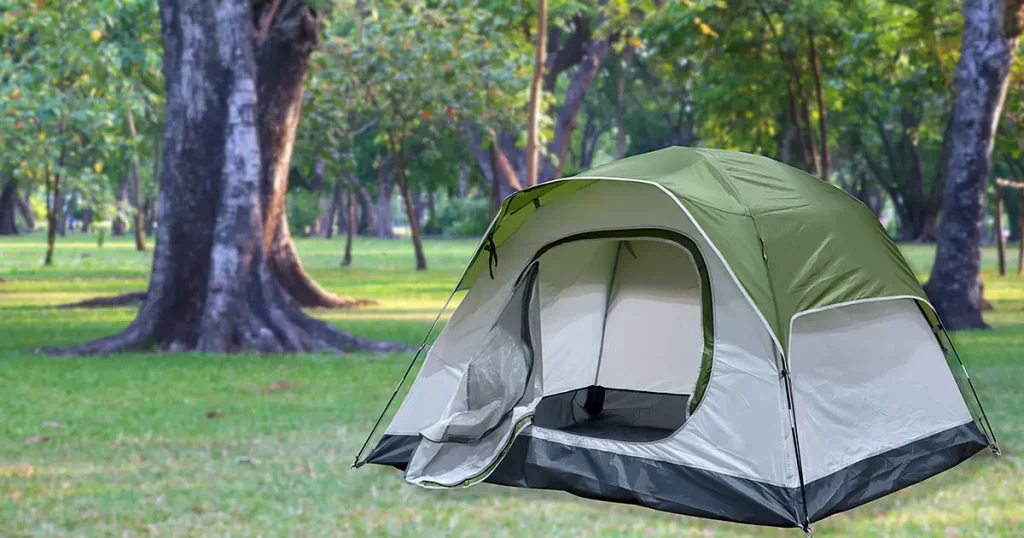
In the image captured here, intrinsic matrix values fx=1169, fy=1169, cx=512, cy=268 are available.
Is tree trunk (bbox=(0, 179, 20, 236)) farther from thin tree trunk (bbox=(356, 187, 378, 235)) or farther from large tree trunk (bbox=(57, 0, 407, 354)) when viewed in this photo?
large tree trunk (bbox=(57, 0, 407, 354))

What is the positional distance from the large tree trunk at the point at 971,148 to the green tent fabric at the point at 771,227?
24.4 ft

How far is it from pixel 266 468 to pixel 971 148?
10.6 meters

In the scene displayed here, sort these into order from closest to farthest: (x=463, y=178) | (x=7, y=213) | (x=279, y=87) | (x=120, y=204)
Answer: (x=279, y=87)
(x=120, y=204)
(x=463, y=178)
(x=7, y=213)

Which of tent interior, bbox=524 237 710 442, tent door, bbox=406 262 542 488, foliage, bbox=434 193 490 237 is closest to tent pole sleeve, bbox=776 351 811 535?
tent door, bbox=406 262 542 488

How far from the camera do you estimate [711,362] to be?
20.9 feet

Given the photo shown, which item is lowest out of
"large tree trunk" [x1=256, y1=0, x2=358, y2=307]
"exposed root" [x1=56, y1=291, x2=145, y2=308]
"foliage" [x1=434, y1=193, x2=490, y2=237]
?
"exposed root" [x1=56, y1=291, x2=145, y2=308]

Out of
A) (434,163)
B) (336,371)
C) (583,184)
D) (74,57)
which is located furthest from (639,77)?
(583,184)

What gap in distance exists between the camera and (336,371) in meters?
11.2

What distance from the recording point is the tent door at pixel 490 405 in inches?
264

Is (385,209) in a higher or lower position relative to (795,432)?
higher

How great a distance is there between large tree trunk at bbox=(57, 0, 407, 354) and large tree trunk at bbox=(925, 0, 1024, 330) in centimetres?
753

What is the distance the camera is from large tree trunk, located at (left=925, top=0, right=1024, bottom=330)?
14.3m

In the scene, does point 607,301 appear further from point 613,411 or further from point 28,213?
point 28,213

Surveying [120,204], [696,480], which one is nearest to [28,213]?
[120,204]
